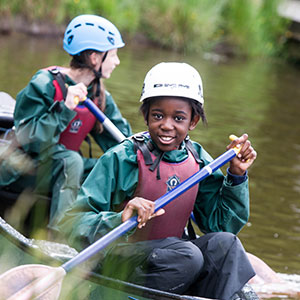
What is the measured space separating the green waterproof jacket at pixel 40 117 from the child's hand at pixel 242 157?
54.1 inches

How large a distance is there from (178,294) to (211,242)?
0.94 feet

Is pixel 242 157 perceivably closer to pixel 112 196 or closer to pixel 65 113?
pixel 112 196

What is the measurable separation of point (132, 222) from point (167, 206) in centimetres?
38

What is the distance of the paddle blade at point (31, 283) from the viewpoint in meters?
2.40

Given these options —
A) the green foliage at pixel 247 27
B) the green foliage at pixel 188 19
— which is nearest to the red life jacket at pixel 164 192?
the green foliage at pixel 188 19

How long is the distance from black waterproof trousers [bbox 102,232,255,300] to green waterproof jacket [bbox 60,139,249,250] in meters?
0.17

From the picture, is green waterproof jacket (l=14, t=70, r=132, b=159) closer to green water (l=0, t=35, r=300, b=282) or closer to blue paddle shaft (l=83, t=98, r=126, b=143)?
blue paddle shaft (l=83, t=98, r=126, b=143)

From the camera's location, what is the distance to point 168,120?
2.89 meters

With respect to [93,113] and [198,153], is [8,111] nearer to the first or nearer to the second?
[93,113]

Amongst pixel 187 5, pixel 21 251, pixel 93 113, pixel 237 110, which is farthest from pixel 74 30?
pixel 187 5

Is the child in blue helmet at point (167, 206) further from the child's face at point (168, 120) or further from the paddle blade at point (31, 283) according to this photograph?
the paddle blade at point (31, 283)

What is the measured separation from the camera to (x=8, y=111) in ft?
14.9

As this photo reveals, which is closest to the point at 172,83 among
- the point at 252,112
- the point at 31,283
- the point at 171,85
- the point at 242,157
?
the point at 171,85

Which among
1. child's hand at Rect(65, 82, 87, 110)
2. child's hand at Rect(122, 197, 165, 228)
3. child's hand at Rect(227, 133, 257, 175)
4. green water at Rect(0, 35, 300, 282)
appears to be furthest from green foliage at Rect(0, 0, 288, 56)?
child's hand at Rect(122, 197, 165, 228)
